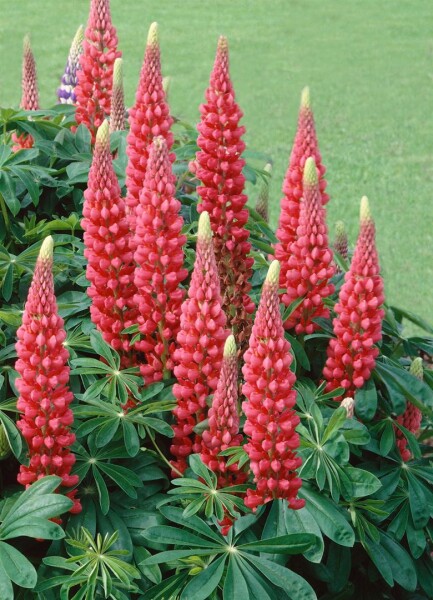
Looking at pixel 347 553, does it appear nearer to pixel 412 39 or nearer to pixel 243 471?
pixel 243 471

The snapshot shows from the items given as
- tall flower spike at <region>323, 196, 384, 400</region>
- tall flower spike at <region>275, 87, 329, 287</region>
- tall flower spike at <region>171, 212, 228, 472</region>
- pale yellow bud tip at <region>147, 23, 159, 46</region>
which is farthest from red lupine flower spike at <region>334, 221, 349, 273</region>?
tall flower spike at <region>171, 212, 228, 472</region>

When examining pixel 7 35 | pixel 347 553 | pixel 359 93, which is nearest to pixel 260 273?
pixel 347 553

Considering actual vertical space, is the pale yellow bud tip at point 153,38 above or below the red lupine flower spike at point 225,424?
above

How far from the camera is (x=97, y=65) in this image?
3855 mm

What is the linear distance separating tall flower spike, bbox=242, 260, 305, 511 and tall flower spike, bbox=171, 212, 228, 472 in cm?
17

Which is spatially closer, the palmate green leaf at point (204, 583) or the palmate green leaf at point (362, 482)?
the palmate green leaf at point (204, 583)

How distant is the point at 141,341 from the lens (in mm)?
2854

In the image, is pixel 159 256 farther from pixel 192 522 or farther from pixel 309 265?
pixel 192 522

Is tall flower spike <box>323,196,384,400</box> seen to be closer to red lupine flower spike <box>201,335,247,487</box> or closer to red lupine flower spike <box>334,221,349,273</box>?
red lupine flower spike <box>201,335,247,487</box>

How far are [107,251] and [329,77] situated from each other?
9.84m

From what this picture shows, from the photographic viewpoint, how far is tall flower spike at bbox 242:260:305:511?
2406 millimetres

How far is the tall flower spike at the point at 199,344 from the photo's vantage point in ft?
8.45

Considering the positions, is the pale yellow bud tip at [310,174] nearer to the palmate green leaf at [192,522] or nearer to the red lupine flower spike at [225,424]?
the red lupine flower spike at [225,424]

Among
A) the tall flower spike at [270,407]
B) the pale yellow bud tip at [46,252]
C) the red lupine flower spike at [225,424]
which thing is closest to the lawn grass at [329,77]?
the red lupine flower spike at [225,424]
